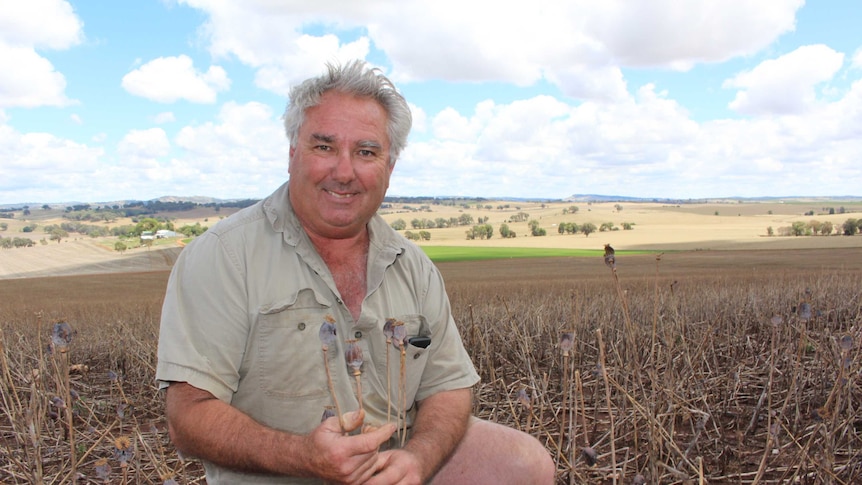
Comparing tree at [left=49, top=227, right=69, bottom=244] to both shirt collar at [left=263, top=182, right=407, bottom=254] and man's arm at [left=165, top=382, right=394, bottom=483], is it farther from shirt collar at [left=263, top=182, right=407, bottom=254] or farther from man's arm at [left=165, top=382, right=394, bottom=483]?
man's arm at [left=165, top=382, right=394, bottom=483]

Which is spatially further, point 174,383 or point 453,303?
point 453,303

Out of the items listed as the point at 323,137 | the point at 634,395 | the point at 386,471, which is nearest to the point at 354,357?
the point at 386,471

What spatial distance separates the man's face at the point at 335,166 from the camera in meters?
2.33

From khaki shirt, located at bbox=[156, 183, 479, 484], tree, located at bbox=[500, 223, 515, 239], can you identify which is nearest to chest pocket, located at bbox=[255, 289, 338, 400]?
khaki shirt, located at bbox=[156, 183, 479, 484]

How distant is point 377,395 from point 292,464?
1.77 feet

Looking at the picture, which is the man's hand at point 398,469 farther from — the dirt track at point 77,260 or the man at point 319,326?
the dirt track at point 77,260

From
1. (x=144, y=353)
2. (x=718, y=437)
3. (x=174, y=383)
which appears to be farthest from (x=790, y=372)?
(x=144, y=353)

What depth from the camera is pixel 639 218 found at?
Answer: 271 ft

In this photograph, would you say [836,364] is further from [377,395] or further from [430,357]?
[377,395]

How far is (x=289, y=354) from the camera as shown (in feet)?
7.02

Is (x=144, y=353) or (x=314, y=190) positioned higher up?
(x=314, y=190)

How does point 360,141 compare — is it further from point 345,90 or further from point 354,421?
point 354,421

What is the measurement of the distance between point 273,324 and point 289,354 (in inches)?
4.6

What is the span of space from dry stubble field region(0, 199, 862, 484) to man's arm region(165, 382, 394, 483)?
188 millimetres
